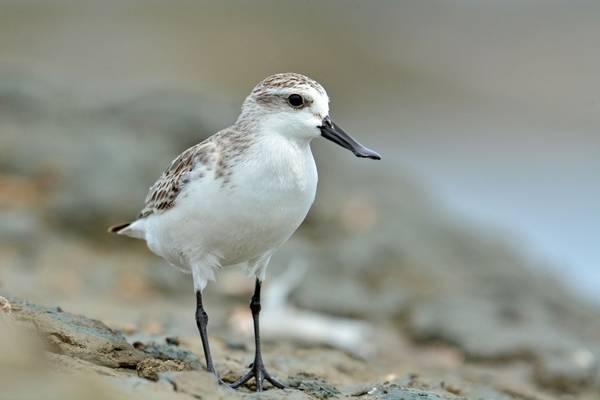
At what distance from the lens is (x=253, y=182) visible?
6.29 meters

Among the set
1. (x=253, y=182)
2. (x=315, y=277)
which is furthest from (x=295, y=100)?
(x=315, y=277)

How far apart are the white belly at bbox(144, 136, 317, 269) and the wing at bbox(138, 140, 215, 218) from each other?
0.39ft

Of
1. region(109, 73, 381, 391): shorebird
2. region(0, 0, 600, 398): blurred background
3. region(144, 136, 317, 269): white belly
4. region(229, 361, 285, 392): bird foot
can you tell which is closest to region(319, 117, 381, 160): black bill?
region(109, 73, 381, 391): shorebird

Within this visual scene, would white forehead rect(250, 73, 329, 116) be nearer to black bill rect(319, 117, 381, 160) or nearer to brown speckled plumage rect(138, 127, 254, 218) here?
black bill rect(319, 117, 381, 160)

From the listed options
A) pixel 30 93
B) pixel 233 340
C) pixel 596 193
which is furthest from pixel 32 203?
pixel 596 193

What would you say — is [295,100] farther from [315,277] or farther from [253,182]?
[315,277]

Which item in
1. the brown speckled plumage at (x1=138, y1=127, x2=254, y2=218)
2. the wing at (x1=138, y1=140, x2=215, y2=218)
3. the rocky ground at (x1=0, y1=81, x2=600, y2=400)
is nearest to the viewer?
the brown speckled plumage at (x1=138, y1=127, x2=254, y2=218)

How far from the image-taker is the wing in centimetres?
670

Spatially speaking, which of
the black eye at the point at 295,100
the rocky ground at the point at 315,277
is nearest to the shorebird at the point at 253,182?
the black eye at the point at 295,100

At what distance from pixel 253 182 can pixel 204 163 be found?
462 millimetres

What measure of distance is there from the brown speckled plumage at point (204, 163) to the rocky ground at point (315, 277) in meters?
1.11

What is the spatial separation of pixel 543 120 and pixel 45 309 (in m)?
24.7

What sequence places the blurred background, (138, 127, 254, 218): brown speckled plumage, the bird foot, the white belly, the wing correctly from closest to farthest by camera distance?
the white belly → (138, 127, 254, 218): brown speckled plumage → the wing → the bird foot → the blurred background

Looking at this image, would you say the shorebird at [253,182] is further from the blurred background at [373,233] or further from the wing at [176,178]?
the blurred background at [373,233]
